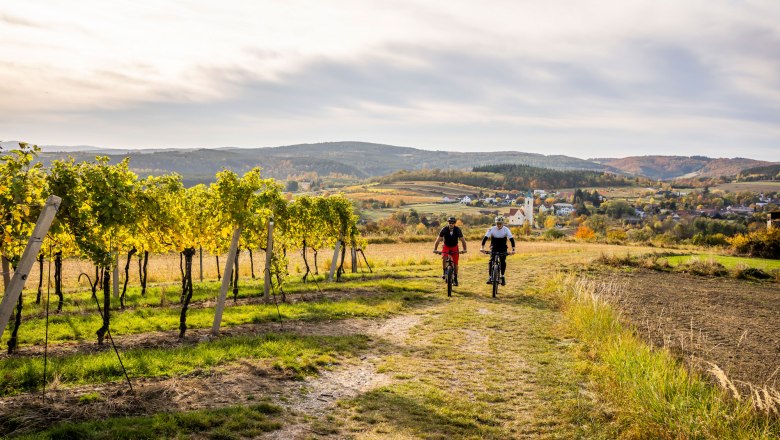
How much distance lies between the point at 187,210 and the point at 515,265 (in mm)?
19610

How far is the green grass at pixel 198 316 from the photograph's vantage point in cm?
1002

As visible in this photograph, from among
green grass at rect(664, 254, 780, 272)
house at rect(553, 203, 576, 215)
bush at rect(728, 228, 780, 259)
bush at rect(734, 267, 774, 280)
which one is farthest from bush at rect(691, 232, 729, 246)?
house at rect(553, 203, 576, 215)

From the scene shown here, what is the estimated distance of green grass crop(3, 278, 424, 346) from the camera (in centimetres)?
1002

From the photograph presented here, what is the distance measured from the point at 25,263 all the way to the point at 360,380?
4.92m

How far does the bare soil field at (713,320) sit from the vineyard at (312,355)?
0.10m

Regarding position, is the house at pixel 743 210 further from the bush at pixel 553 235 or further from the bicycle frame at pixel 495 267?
the bicycle frame at pixel 495 267

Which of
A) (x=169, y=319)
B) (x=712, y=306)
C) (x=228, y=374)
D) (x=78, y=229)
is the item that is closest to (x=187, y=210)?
(x=169, y=319)

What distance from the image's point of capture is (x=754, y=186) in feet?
518

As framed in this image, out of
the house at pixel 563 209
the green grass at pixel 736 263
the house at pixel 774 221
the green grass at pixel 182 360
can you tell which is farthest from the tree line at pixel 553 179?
the green grass at pixel 182 360

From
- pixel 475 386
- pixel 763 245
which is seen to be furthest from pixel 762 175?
pixel 475 386

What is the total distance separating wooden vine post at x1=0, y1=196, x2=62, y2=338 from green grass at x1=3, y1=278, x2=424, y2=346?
4146mm

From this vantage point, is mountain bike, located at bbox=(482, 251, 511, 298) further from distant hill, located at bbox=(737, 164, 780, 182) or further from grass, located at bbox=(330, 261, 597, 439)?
distant hill, located at bbox=(737, 164, 780, 182)

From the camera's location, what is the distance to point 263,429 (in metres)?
5.56

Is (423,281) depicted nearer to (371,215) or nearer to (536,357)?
(536,357)
